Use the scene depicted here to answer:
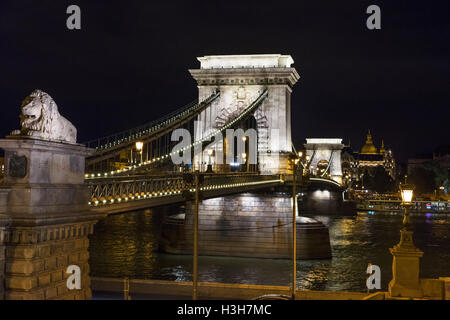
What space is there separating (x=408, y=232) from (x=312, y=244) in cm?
2429

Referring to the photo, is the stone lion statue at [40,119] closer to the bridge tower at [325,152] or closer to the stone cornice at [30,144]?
the stone cornice at [30,144]

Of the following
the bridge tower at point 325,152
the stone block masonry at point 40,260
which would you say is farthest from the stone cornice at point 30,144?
the bridge tower at point 325,152

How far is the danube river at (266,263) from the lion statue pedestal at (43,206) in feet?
63.1

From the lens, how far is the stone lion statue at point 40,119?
12.2m

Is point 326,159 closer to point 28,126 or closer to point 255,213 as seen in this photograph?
point 255,213

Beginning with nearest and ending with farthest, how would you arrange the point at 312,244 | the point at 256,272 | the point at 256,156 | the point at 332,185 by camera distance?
the point at 256,272 < the point at 312,244 < the point at 256,156 < the point at 332,185

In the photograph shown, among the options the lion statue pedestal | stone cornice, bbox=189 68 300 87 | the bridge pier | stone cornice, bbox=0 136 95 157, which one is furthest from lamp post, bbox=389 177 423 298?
stone cornice, bbox=189 68 300 87

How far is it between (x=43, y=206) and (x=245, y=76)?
145 ft

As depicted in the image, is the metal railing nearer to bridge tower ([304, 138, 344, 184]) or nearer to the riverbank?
the riverbank

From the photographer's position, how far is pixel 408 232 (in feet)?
48.9

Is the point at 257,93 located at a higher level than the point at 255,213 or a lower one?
higher

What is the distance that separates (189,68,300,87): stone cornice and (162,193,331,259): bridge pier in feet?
50.9

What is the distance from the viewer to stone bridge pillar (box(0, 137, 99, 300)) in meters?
11.4
